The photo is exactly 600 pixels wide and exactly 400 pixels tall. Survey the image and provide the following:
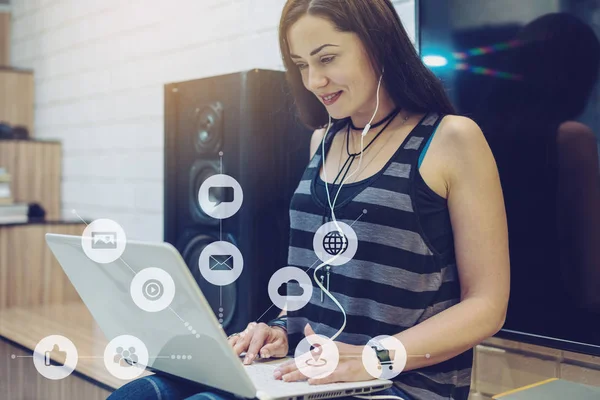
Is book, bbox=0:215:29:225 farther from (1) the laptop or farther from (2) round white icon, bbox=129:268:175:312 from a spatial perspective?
(2) round white icon, bbox=129:268:175:312

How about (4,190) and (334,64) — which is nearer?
(334,64)

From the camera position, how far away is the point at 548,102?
1.17 meters

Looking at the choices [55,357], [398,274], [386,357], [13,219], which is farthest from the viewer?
[13,219]

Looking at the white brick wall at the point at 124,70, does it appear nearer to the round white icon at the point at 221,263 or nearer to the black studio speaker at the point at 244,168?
the black studio speaker at the point at 244,168

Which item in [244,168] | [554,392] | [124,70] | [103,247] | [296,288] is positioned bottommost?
[554,392]

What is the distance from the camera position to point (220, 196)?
1.47 metres

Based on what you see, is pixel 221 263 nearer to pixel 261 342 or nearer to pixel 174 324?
pixel 261 342

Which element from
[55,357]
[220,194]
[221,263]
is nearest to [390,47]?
[220,194]

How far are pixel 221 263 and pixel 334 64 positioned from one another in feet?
1.87

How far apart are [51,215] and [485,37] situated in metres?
2.19

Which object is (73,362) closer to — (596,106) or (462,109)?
(462,109)

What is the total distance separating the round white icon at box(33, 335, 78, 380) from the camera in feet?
5.18

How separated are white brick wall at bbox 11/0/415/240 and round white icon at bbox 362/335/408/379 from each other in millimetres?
1023

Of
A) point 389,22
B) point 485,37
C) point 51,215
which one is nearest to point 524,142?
point 485,37
